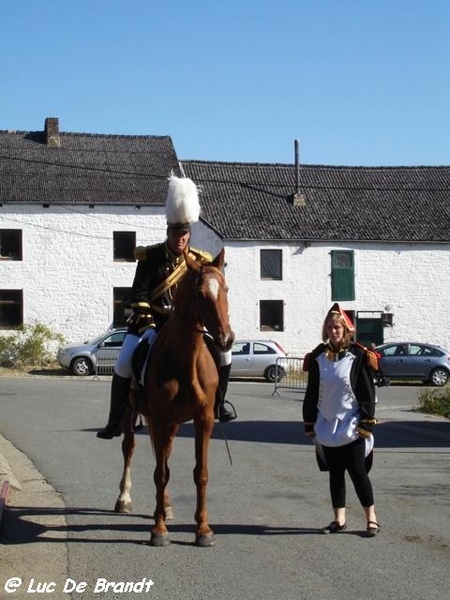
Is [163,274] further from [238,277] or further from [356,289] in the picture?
[356,289]

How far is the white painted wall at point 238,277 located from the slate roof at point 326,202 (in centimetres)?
72

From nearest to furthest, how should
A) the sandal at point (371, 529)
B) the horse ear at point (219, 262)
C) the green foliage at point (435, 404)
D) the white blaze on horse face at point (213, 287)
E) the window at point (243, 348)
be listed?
the white blaze on horse face at point (213, 287) < the horse ear at point (219, 262) < the sandal at point (371, 529) < the green foliage at point (435, 404) < the window at point (243, 348)

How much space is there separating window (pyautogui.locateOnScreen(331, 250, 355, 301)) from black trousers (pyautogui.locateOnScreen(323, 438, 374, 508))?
39.4 m

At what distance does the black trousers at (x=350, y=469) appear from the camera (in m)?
8.40

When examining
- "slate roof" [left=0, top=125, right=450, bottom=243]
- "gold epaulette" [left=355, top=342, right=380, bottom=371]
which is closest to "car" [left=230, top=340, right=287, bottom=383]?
"slate roof" [left=0, top=125, right=450, bottom=243]

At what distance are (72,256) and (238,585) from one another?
42.1 m

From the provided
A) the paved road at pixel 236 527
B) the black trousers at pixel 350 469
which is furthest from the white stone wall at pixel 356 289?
the black trousers at pixel 350 469

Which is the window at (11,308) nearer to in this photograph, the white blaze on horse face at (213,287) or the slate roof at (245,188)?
the slate roof at (245,188)

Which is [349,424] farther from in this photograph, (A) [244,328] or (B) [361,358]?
(A) [244,328]

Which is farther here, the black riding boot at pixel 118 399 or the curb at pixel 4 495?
the curb at pixel 4 495

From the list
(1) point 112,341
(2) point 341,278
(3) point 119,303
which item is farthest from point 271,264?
(1) point 112,341

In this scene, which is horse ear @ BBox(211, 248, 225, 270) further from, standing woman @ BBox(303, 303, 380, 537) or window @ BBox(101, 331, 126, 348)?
window @ BBox(101, 331, 126, 348)

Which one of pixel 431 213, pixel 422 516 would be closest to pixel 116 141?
pixel 431 213

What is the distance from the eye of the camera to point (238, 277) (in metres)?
47.1
